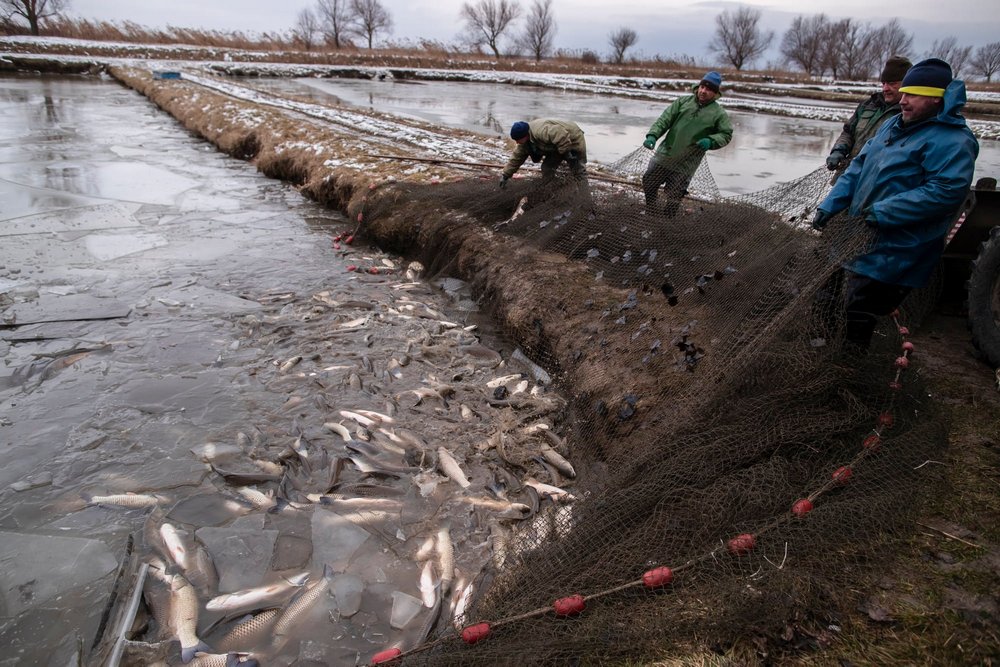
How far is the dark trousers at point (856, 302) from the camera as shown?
4.20 metres

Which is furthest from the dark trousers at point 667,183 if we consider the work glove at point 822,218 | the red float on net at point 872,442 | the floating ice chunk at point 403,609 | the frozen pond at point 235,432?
the floating ice chunk at point 403,609

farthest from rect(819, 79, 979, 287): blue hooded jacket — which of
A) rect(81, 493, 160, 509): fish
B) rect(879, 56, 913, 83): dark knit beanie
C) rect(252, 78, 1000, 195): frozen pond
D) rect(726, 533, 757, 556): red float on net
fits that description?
rect(252, 78, 1000, 195): frozen pond

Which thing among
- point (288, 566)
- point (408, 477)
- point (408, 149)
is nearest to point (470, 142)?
point (408, 149)

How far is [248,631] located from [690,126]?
7282mm

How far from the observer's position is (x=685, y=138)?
746cm

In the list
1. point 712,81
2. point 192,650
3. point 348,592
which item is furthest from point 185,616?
point 712,81

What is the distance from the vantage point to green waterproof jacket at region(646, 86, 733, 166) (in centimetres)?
728

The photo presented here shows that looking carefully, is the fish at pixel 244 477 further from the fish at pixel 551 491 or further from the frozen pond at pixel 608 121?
the frozen pond at pixel 608 121

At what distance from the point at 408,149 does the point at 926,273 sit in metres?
12.9

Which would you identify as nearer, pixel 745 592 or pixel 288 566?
pixel 745 592

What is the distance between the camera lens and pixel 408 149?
1481cm

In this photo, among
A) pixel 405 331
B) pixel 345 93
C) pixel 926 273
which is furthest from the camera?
pixel 345 93

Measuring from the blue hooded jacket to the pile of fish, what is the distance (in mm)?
3028

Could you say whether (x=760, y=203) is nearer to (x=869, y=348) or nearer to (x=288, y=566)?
(x=869, y=348)
